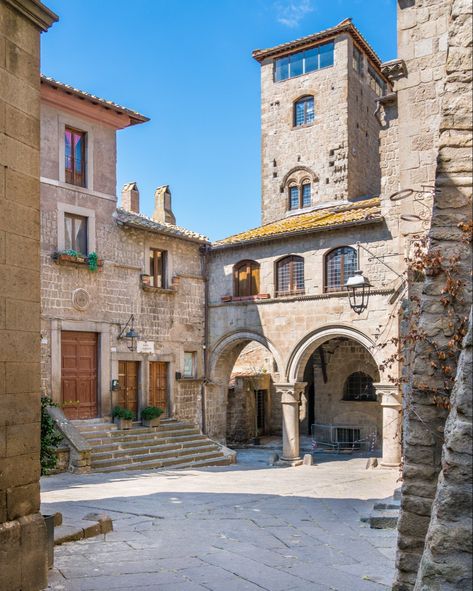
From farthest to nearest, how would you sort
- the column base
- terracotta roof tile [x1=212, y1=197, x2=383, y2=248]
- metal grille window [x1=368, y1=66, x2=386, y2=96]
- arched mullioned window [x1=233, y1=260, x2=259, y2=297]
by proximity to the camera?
metal grille window [x1=368, y1=66, x2=386, y2=96]
arched mullioned window [x1=233, y1=260, x2=259, y2=297]
the column base
terracotta roof tile [x1=212, y1=197, x2=383, y2=248]

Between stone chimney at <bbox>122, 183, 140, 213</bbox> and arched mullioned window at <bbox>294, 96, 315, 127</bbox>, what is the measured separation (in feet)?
25.7

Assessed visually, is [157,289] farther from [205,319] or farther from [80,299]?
[80,299]

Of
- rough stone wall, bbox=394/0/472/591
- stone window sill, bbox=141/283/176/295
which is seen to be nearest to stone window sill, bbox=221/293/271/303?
stone window sill, bbox=141/283/176/295

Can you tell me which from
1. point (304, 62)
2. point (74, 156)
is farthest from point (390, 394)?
point (304, 62)

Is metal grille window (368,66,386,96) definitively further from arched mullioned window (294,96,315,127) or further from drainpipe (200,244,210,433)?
drainpipe (200,244,210,433)

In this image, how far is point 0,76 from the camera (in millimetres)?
5883

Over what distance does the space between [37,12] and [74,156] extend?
13105mm

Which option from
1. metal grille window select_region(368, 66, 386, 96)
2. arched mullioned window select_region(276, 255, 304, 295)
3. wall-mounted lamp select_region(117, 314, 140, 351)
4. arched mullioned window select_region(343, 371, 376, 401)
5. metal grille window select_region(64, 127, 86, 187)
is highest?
metal grille window select_region(368, 66, 386, 96)

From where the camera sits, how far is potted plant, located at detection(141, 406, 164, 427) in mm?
19484

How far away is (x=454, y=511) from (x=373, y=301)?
53.2 feet

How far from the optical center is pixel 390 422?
18.3 metres

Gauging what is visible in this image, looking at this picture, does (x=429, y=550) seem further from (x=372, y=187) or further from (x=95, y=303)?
(x=372, y=187)

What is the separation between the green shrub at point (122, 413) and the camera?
1870cm

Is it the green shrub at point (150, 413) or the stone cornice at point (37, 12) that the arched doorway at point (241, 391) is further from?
the stone cornice at point (37, 12)
